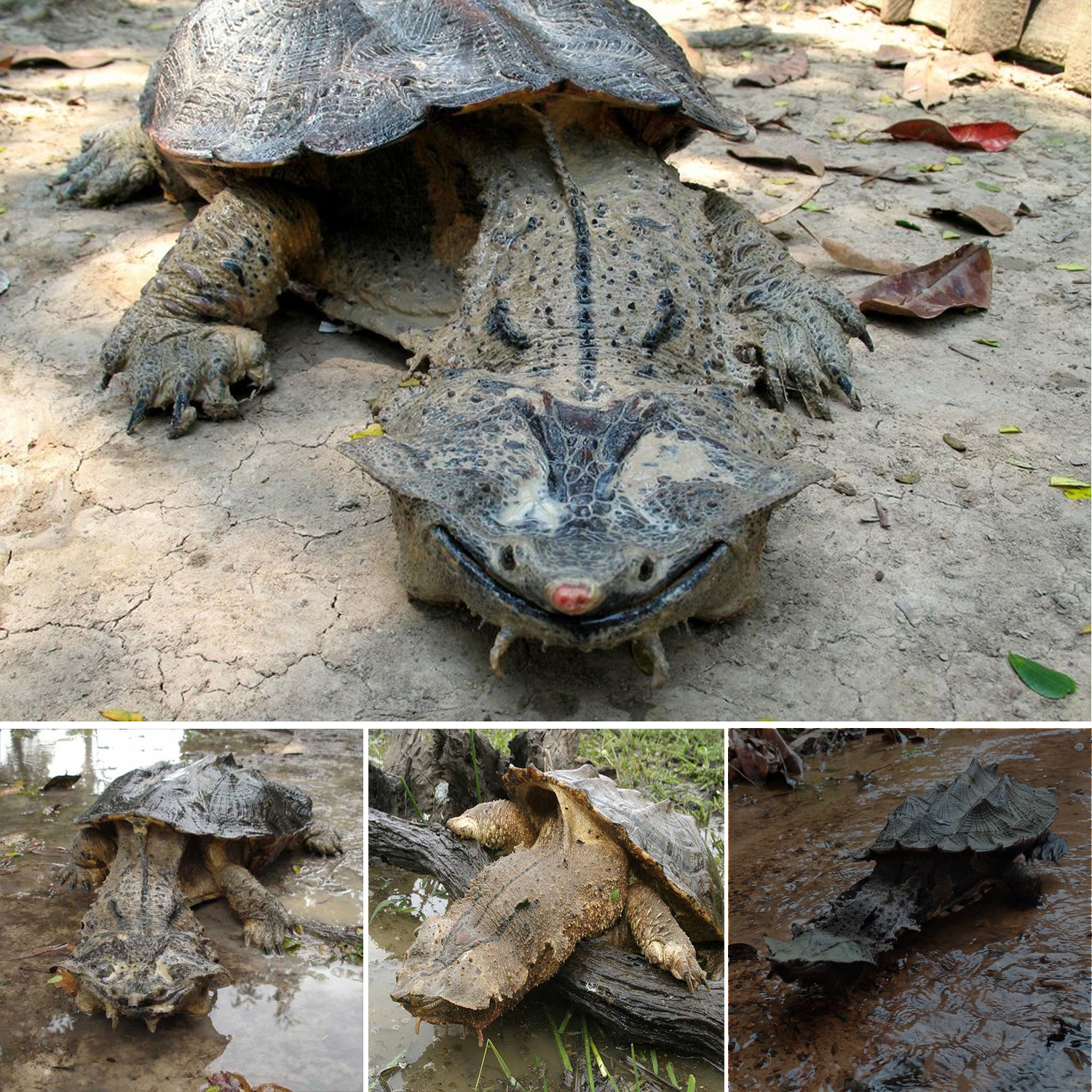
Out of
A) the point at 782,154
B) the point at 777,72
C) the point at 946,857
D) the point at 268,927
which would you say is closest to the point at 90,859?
the point at 268,927

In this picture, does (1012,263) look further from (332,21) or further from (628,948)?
(628,948)

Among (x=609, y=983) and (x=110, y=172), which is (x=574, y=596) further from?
(x=110, y=172)

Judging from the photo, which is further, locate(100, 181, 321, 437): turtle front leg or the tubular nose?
locate(100, 181, 321, 437): turtle front leg

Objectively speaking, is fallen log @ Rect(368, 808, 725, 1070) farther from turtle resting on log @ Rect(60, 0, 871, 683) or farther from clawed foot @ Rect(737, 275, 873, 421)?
clawed foot @ Rect(737, 275, 873, 421)

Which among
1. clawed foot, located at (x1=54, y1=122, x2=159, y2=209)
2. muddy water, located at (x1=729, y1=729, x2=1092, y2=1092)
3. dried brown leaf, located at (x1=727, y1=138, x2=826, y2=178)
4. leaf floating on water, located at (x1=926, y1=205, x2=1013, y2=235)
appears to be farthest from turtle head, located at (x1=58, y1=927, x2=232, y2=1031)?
dried brown leaf, located at (x1=727, y1=138, x2=826, y2=178)

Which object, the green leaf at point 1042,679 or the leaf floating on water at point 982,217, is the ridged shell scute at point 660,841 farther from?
the leaf floating on water at point 982,217

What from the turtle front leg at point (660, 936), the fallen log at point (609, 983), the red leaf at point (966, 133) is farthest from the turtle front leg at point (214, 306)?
the red leaf at point (966, 133)
